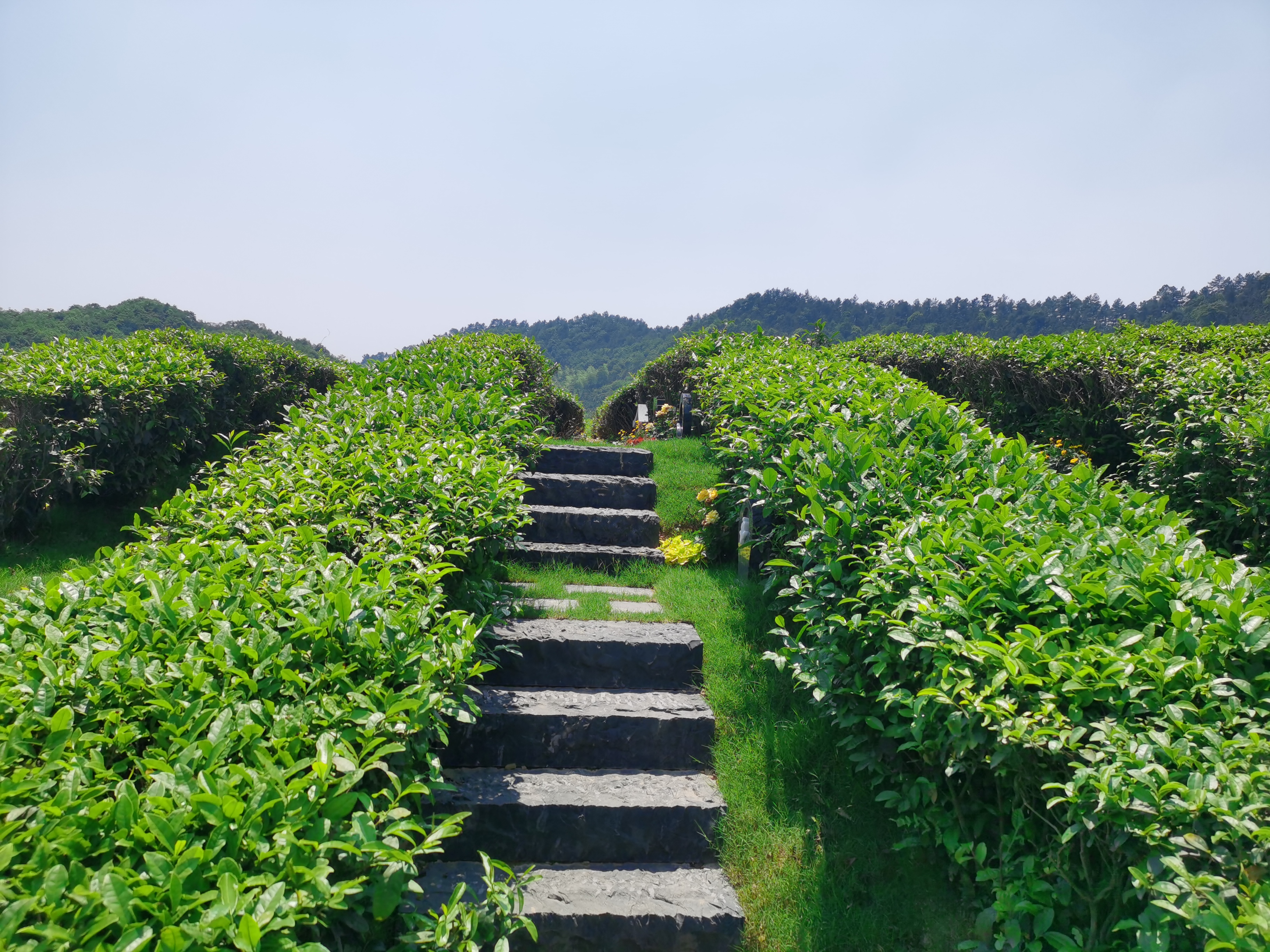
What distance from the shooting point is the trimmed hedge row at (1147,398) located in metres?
4.46

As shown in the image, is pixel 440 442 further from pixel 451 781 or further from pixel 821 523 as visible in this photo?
pixel 821 523

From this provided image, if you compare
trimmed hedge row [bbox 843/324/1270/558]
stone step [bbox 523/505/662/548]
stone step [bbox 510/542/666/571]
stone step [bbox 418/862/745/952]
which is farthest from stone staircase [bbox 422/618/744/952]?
trimmed hedge row [bbox 843/324/1270/558]

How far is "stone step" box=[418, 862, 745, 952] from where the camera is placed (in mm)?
2551

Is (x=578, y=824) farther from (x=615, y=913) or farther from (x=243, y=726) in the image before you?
(x=243, y=726)

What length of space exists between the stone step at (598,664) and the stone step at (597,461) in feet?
9.11

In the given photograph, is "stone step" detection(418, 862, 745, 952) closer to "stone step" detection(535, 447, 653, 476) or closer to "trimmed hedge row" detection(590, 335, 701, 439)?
"stone step" detection(535, 447, 653, 476)

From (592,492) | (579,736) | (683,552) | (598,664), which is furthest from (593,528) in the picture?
(579,736)

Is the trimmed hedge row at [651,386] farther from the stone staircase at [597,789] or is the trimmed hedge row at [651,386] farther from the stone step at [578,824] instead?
the stone step at [578,824]

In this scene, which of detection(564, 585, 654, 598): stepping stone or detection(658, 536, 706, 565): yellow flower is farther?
detection(658, 536, 706, 565): yellow flower

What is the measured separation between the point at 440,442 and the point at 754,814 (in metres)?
2.54

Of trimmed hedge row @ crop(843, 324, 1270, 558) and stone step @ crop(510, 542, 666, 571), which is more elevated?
trimmed hedge row @ crop(843, 324, 1270, 558)

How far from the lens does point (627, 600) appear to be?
4539 mm

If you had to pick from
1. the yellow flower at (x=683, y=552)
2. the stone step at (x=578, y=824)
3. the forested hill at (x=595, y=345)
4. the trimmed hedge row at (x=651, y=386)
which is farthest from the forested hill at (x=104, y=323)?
the forested hill at (x=595, y=345)

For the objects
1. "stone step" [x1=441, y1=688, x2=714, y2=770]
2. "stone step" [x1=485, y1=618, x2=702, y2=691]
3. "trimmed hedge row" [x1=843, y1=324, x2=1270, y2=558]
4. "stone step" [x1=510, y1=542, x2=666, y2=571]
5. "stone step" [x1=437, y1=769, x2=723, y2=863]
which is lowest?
"stone step" [x1=437, y1=769, x2=723, y2=863]
